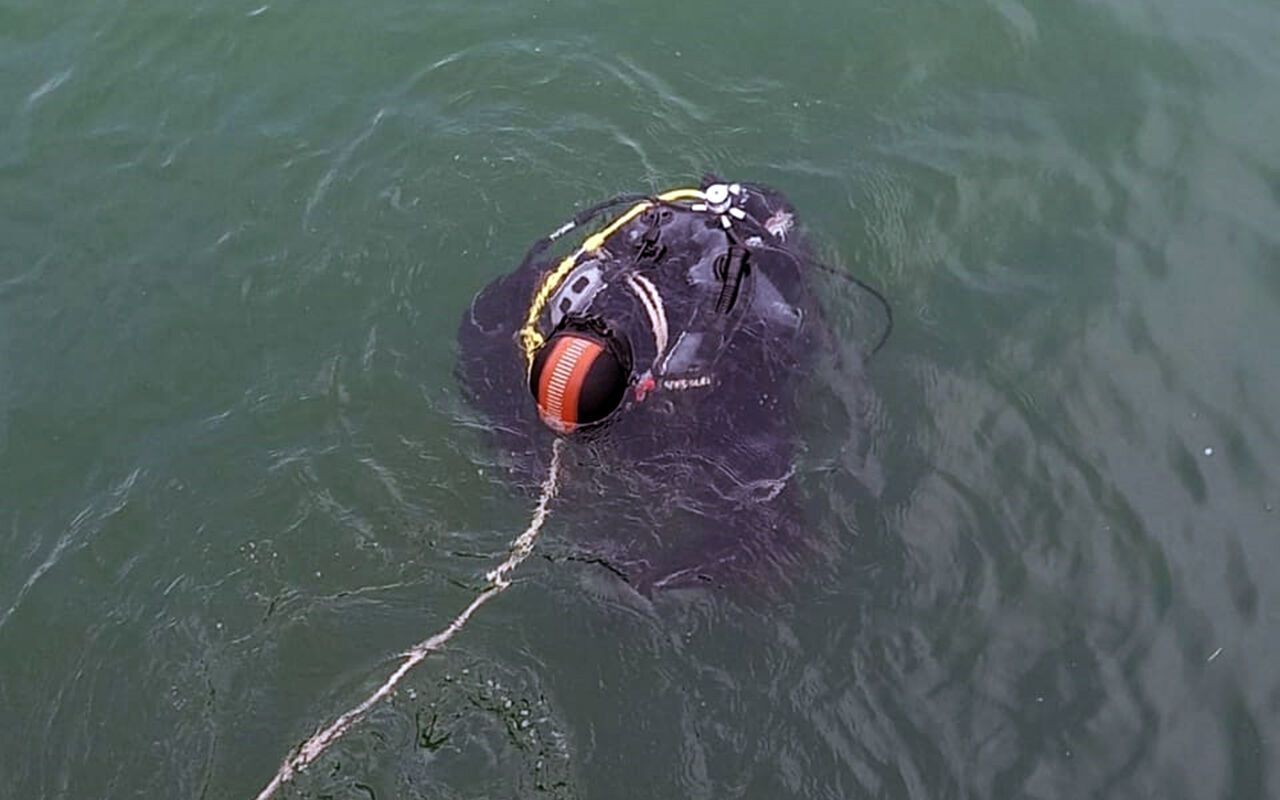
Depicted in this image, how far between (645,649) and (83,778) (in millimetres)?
2591

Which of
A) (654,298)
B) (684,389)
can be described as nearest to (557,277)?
(654,298)

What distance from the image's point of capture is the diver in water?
260 inches

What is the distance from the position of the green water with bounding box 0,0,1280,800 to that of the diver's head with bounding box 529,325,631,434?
A: 0.88m

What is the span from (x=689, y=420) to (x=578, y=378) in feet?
3.34

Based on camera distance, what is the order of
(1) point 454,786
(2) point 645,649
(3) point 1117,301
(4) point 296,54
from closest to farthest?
(1) point 454,786, (2) point 645,649, (3) point 1117,301, (4) point 296,54

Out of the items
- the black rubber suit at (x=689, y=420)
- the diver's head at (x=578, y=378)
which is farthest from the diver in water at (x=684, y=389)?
the diver's head at (x=578, y=378)

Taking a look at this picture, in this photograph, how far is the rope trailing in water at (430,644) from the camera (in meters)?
5.90

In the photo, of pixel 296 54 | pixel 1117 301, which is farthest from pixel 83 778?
pixel 1117 301

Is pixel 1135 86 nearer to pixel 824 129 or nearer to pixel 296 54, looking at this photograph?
pixel 824 129

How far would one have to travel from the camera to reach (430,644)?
20.7 feet

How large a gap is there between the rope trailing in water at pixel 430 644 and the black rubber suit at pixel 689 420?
0.09 metres

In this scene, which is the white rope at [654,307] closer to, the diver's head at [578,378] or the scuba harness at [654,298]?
the scuba harness at [654,298]

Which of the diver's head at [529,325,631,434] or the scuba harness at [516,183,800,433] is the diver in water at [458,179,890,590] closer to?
the scuba harness at [516,183,800,433]

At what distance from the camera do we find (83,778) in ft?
19.5
